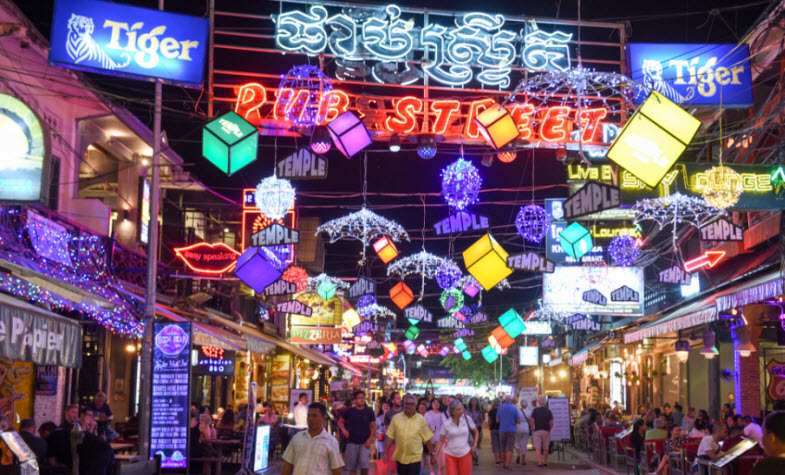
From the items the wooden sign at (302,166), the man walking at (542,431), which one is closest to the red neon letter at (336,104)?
the wooden sign at (302,166)

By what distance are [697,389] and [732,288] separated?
11.5 meters

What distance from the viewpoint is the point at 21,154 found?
12.1 metres

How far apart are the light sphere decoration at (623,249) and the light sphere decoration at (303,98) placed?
14855mm

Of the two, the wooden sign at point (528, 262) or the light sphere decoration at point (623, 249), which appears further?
the light sphere decoration at point (623, 249)

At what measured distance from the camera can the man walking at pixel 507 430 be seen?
2581cm

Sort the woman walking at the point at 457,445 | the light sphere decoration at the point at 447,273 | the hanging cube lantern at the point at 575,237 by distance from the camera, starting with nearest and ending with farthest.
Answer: the woman walking at the point at 457,445, the hanging cube lantern at the point at 575,237, the light sphere decoration at the point at 447,273

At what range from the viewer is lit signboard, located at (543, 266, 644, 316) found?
100ft

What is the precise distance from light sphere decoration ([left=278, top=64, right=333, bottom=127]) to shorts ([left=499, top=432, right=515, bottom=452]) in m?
11.1

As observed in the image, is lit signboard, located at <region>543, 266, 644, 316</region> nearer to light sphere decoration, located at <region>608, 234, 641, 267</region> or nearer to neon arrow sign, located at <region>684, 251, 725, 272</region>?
light sphere decoration, located at <region>608, 234, 641, 267</region>

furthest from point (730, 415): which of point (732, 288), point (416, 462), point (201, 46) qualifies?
point (201, 46)

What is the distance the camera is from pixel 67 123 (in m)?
21.9

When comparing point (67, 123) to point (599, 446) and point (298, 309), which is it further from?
point (599, 446)

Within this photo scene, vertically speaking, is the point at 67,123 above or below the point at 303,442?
above

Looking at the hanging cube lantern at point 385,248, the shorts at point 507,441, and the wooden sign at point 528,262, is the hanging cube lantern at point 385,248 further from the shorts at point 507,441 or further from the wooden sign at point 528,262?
the shorts at point 507,441
